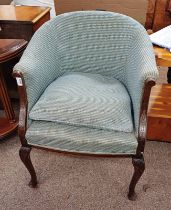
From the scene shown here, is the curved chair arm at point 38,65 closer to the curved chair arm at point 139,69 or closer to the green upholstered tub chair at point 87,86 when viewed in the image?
the green upholstered tub chair at point 87,86

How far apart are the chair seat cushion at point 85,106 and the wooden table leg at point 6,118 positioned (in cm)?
43

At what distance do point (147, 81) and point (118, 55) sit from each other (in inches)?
15.8

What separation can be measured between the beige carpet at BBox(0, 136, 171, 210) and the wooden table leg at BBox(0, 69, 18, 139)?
113mm

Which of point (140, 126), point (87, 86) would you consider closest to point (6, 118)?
point (87, 86)

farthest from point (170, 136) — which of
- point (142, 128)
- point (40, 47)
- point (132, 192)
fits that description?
point (40, 47)

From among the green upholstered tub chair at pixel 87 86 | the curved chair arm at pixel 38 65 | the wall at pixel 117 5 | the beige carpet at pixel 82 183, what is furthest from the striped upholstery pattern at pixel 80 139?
the wall at pixel 117 5

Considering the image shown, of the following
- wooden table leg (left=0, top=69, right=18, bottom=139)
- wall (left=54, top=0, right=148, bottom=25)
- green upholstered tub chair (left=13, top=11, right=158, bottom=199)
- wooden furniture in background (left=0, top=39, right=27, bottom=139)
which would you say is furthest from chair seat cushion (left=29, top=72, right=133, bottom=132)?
wall (left=54, top=0, right=148, bottom=25)

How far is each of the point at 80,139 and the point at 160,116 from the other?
0.61 meters

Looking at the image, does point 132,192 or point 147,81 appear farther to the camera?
point 132,192

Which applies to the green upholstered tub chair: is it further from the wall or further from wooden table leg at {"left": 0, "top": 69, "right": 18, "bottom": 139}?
the wall

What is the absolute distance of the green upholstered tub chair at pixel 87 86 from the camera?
972 mm

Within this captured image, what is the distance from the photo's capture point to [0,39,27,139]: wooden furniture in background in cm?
123

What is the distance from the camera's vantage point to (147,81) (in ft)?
2.91

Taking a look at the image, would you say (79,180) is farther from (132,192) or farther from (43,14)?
(43,14)
